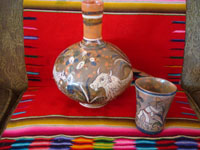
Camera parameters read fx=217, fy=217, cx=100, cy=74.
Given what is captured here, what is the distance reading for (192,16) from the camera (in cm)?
85

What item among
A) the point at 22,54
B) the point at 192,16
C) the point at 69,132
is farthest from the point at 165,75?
the point at 22,54

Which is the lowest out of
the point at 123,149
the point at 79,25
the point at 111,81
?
the point at 123,149

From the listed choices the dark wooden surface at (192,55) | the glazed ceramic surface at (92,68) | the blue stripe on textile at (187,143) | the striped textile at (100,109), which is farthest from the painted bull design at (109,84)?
the dark wooden surface at (192,55)

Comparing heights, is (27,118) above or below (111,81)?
below

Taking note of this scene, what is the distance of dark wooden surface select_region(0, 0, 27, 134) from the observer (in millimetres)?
832

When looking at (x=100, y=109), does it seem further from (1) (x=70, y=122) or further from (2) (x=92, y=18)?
(2) (x=92, y=18)

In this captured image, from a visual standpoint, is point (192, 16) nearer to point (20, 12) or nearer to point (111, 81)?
point (111, 81)

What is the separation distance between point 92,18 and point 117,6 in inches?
9.9

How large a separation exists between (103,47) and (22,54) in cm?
38

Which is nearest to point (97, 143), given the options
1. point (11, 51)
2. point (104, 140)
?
point (104, 140)

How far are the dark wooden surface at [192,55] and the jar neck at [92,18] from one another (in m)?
0.41

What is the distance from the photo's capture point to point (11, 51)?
2.82 feet

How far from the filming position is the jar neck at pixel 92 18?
0.62 m

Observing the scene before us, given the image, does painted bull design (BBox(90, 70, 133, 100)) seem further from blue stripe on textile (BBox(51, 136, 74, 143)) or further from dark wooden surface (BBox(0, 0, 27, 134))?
dark wooden surface (BBox(0, 0, 27, 134))
